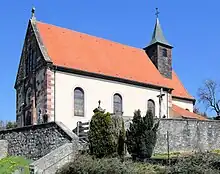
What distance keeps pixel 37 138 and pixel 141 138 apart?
6245 mm

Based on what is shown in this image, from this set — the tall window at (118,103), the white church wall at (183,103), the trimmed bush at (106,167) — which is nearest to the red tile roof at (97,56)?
the white church wall at (183,103)

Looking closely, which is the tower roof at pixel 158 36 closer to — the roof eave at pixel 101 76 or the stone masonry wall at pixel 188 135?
the roof eave at pixel 101 76

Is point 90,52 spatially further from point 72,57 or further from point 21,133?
point 21,133

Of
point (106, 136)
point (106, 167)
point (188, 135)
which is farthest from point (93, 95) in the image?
point (106, 167)

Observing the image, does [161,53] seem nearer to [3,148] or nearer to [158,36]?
[158,36]

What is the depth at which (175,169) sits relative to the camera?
15.0 m

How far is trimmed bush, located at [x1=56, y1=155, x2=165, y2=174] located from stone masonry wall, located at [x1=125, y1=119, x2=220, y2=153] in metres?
9.46

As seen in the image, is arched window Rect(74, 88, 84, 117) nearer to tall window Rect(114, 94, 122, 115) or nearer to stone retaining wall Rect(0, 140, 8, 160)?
tall window Rect(114, 94, 122, 115)

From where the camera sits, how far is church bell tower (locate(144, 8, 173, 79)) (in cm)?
4097

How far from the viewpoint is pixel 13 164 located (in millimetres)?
21812

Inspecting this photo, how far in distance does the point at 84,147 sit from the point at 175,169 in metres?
6.80

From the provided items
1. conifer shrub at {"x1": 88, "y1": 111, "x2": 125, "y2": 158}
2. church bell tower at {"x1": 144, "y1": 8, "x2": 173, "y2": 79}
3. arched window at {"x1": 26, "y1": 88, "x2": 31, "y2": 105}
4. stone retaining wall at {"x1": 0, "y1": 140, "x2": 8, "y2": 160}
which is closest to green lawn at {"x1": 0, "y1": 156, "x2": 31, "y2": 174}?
stone retaining wall at {"x1": 0, "y1": 140, "x2": 8, "y2": 160}

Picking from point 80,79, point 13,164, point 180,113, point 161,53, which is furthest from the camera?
point 161,53

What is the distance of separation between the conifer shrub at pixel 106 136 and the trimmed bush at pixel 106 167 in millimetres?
1448
